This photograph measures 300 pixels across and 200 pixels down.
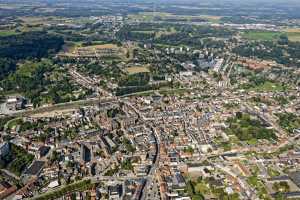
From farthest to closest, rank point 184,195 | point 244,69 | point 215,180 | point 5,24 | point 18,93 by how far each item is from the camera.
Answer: point 5,24, point 244,69, point 18,93, point 215,180, point 184,195

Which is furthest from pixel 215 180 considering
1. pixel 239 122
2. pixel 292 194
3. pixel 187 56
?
pixel 187 56

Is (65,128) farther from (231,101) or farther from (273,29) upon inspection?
(273,29)

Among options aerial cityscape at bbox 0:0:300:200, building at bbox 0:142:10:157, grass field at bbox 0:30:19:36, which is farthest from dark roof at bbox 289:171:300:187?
grass field at bbox 0:30:19:36

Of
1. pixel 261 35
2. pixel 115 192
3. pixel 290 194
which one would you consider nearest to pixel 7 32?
pixel 261 35

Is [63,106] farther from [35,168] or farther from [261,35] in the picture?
[261,35]

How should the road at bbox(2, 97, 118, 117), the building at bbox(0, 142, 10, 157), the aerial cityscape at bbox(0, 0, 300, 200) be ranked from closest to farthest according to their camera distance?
the aerial cityscape at bbox(0, 0, 300, 200) < the building at bbox(0, 142, 10, 157) < the road at bbox(2, 97, 118, 117)

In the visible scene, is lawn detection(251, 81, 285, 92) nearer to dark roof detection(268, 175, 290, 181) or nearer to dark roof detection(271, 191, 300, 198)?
dark roof detection(268, 175, 290, 181)
